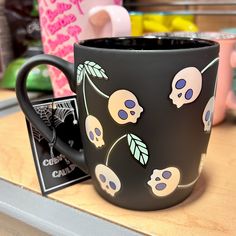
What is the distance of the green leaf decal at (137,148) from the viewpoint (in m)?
0.27

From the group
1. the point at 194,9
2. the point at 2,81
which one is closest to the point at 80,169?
the point at 2,81

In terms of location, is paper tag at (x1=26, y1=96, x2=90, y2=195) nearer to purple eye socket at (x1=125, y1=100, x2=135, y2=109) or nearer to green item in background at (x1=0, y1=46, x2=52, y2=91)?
purple eye socket at (x1=125, y1=100, x2=135, y2=109)

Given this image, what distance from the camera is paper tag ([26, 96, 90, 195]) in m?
0.33

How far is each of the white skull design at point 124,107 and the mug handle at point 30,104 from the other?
0.19 ft

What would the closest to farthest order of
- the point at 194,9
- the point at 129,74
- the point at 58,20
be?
the point at 129,74
the point at 58,20
the point at 194,9

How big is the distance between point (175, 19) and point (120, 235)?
0.60 meters

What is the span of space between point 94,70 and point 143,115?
51mm

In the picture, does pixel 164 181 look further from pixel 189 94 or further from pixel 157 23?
pixel 157 23

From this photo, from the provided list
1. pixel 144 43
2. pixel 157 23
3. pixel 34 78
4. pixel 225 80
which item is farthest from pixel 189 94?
pixel 157 23

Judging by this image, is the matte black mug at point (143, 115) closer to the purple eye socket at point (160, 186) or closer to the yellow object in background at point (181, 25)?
the purple eye socket at point (160, 186)

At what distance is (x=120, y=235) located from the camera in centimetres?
27

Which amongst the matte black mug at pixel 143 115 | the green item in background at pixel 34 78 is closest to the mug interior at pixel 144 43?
the matte black mug at pixel 143 115

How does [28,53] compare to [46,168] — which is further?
[28,53]

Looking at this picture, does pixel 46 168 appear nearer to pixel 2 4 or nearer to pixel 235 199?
pixel 235 199
